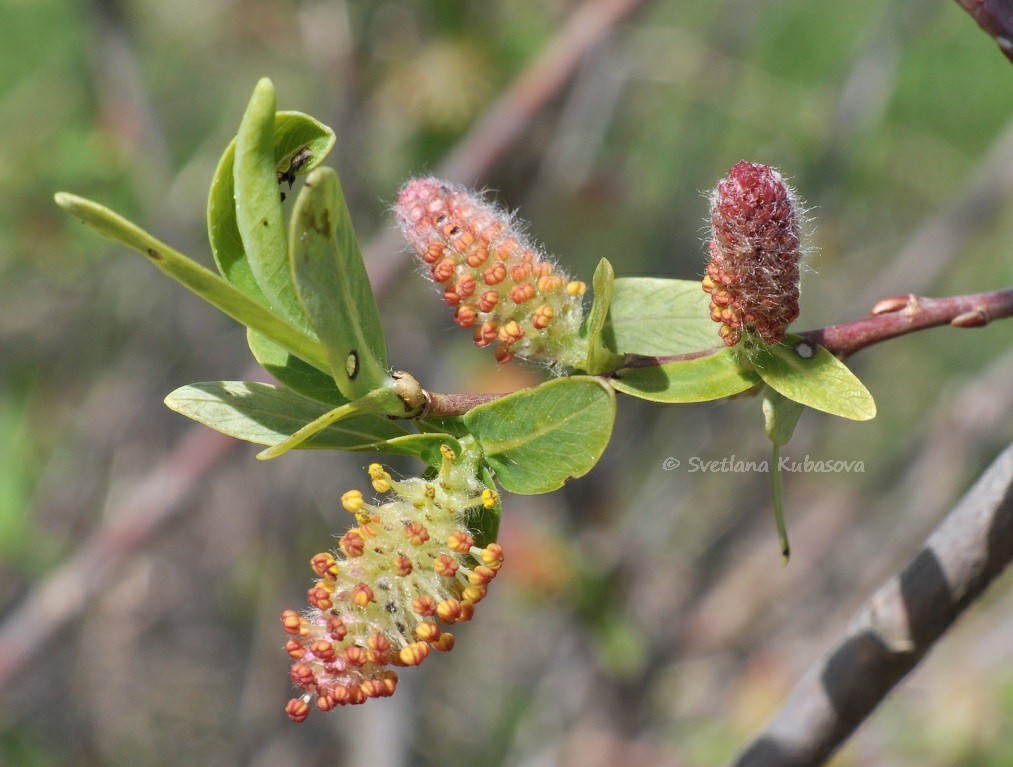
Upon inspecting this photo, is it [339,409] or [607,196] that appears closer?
[339,409]

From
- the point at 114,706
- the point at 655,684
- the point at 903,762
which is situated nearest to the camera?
the point at 903,762

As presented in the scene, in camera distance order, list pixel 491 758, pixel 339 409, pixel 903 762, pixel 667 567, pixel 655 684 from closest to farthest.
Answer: pixel 339 409 < pixel 903 762 < pixel 655 684 < pixel 491 758 < pixel 667 567

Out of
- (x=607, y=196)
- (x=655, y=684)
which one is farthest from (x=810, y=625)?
(x=607, y=196)

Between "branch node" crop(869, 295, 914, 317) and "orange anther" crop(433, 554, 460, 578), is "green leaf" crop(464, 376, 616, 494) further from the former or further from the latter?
"branch node" crop(869, 295, 914, 317)

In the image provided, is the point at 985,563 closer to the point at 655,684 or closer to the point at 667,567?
the point at 655,684

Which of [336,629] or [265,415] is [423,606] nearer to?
[336,629]

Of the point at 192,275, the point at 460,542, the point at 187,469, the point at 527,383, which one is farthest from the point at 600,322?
the point at 527,383

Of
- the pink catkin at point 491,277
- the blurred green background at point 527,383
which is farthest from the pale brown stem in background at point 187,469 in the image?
the pink catkin at point 491,277
